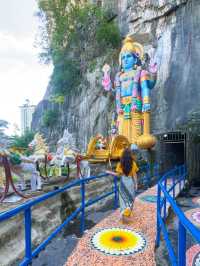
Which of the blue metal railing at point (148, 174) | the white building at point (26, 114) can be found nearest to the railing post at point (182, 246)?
the blue metal railing at point (148, 174)

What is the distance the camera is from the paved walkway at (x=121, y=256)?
3472mm

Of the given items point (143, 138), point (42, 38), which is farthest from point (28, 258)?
point (42, 38)

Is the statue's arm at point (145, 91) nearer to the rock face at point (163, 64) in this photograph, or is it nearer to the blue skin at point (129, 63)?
the blue skin at point (129, 63)

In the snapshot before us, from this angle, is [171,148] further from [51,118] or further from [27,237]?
[51,118]

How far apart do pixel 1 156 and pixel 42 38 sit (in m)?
24.3

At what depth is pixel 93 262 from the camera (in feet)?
11.4

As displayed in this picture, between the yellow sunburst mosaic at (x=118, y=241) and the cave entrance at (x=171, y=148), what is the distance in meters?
6.94

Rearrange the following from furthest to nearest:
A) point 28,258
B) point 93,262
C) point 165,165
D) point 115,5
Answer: point 115,5
point 165,165
point 93,262
point 28,258

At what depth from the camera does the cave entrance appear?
11.4 metres

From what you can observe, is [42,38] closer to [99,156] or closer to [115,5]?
[115,5]

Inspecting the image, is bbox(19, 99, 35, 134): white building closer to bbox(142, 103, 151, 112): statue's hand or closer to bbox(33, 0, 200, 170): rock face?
bbox(33, 0, 200, 170): rock face

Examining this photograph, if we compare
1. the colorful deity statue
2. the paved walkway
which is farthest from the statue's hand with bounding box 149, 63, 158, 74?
the paved walkway

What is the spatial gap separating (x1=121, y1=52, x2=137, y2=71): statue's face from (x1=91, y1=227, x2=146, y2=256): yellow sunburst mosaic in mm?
10677

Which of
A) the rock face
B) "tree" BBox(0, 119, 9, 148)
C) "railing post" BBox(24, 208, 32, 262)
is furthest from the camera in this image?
the rock face
